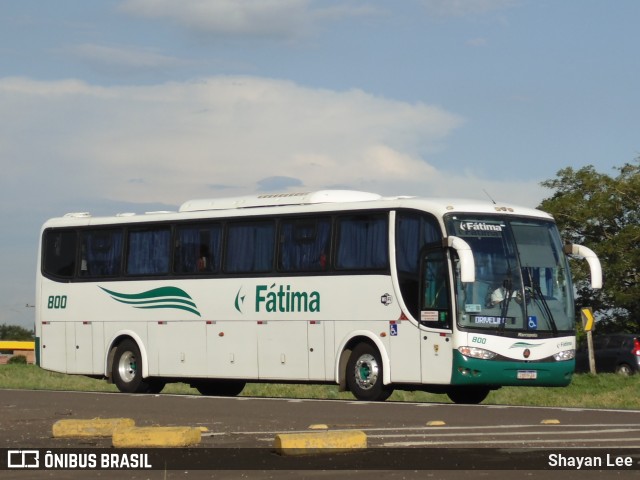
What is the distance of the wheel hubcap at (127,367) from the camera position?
92.1 feet

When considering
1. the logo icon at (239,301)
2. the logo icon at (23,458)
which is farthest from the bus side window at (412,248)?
the logo icon at (23,458)

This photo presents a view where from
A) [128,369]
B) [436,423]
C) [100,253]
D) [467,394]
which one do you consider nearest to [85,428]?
[436,423]

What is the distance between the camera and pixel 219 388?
2984cm

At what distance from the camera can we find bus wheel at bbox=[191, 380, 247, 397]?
2891cm

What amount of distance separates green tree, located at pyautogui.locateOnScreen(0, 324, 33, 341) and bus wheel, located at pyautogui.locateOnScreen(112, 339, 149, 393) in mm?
121198

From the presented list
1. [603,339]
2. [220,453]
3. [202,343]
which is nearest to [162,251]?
[202,343]

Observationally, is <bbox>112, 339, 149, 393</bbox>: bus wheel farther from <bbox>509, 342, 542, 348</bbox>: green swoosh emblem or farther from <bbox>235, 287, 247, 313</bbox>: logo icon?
<bbox>509, 342, 542, 348</bbox>: green swoosh emblem

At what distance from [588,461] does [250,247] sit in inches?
584

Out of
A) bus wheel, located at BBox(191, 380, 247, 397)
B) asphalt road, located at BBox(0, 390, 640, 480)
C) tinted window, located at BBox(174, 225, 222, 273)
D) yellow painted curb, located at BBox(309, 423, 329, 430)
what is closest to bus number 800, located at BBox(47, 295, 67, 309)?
bus wheel, located at BBox(191, 380, 247, 397)

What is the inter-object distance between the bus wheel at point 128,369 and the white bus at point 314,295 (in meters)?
0.03

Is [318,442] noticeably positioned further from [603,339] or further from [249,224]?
[603,339]


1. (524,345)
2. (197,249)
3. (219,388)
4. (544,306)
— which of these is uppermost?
(197,249)

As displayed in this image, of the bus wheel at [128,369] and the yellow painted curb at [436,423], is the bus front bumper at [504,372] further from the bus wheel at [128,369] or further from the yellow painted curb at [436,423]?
the bus wheel at [128,369]

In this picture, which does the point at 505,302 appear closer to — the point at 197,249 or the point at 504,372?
the point at 504,372
